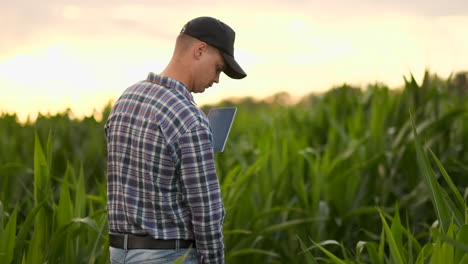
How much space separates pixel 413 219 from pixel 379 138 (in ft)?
2.01

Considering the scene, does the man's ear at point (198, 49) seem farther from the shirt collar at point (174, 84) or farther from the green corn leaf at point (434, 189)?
the green corn leaf at point (434, 189)

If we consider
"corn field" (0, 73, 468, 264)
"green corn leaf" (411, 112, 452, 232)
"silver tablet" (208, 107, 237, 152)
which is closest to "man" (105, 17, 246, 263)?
"silver tablet" (208, 107, 237, 152)

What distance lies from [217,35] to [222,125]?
0.31 meters

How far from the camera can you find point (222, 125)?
217cm

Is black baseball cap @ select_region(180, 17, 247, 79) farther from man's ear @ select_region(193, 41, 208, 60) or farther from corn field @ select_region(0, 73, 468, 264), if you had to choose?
corn field @ select_region(0, 73, 468, 264)

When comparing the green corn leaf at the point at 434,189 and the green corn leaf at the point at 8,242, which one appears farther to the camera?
the green corn leaf at the point at 8,242

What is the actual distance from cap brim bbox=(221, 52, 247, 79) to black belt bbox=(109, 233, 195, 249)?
22.7 inches

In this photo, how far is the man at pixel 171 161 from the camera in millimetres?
1922

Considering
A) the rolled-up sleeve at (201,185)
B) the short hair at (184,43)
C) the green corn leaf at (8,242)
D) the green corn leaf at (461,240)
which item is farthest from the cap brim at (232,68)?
the green corn leaf at (8,242)

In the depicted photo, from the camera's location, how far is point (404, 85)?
4.67m

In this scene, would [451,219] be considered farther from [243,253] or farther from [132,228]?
[243,253]

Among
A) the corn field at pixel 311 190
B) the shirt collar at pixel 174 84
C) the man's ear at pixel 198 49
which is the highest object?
the man's ear at pixel 198 49

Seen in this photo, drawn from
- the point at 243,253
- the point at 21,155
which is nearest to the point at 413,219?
the point at 243,253

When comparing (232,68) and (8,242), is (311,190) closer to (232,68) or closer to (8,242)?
(232,68)
